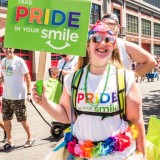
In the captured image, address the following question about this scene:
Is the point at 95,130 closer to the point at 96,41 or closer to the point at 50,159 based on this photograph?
the point at 50,159

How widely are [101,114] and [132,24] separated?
129ft

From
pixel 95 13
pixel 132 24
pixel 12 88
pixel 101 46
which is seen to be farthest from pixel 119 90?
pixel 132 24

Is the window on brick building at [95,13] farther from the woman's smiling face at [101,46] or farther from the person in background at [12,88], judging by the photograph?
the woman's smiling face at [101,46]

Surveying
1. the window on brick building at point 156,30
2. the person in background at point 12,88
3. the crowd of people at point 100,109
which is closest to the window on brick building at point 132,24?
the window on brick building at point 156,30

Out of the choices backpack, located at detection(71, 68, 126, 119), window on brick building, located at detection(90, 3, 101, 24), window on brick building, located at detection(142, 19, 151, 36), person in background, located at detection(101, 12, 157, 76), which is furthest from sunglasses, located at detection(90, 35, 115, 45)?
window on brick building, located at detection(142, 19, 151, 36)

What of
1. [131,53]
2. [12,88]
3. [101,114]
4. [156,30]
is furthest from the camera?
[156,30]

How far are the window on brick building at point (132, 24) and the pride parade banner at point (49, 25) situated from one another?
37474mm

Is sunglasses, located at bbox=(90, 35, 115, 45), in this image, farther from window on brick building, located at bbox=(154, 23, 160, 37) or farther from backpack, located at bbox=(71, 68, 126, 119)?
window on brick building, located at bbox=(154, 23, 160, 37)

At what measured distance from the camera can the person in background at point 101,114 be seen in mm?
2342

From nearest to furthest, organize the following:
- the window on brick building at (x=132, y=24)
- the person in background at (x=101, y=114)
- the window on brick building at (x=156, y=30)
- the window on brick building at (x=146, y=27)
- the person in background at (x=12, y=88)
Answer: the person in background at (x=101, y=114) → the person in background at (x=12, y=88) → the window on brick building at (x=132, y=24) → the window on brick building at (x=146, y=27) → the window on brick building at (x=156, y=30)

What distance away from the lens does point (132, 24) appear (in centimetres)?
4044

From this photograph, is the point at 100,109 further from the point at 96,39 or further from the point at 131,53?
the point at 131,53

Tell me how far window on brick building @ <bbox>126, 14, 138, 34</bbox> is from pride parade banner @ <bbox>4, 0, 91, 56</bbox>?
37474 mm

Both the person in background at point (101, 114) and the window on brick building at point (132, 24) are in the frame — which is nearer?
the person in background at point (101, 114)
